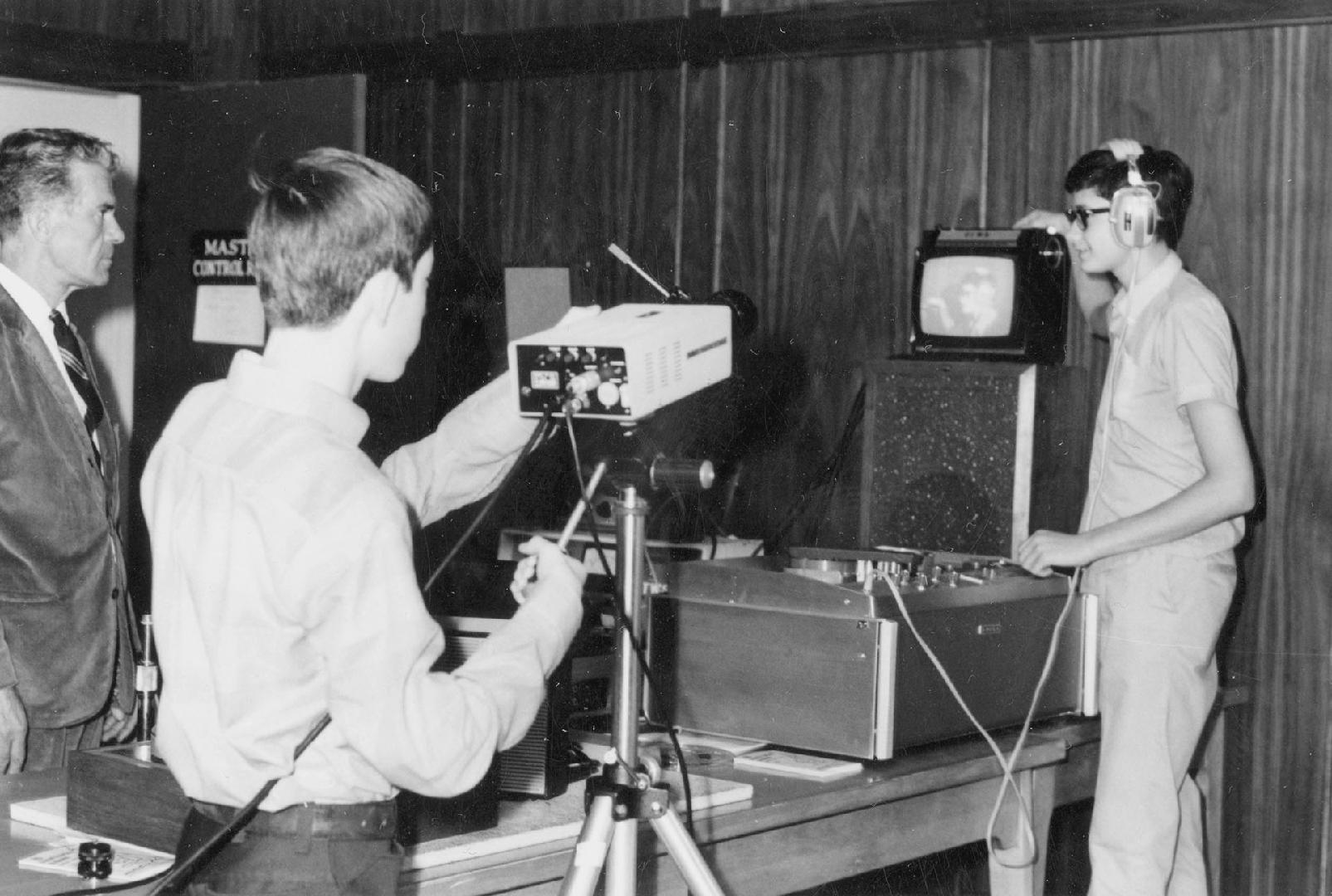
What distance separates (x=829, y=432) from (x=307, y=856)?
266 cm

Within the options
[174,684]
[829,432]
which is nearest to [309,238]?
[174,684]

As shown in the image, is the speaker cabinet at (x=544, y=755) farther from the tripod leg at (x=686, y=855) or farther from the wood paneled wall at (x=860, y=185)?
the wood paneled wall at (x=860, y=185)

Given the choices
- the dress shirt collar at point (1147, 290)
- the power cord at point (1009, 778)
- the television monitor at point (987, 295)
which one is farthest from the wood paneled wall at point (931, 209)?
the power cord at point (1009, 778)

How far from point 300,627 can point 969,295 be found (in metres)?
2.12

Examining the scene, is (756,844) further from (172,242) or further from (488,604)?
(172,242)

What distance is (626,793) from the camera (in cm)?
165

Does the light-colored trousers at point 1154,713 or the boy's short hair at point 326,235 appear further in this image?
the light-colored trousers at point 1154,713

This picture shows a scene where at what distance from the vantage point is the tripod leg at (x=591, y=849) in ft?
5.35

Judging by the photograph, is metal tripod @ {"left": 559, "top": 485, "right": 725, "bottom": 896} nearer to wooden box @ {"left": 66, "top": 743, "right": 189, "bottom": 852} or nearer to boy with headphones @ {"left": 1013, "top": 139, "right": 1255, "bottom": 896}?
wooden box @ {"left": 66, "top": 743, "right": 189, "bottom": 852}

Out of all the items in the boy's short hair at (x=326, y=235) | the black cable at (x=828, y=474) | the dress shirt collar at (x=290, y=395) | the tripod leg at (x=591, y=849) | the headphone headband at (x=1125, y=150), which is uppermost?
the headphone headband at (x=1125, y=150)

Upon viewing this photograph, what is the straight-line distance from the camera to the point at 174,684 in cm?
145

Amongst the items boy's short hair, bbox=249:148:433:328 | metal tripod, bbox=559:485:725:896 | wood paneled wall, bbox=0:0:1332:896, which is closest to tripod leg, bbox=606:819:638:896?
metal tripod, bbox=559:485:725:896

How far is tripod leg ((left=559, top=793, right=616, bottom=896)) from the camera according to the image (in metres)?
1.63

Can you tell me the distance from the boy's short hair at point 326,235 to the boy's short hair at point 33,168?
1715mm
